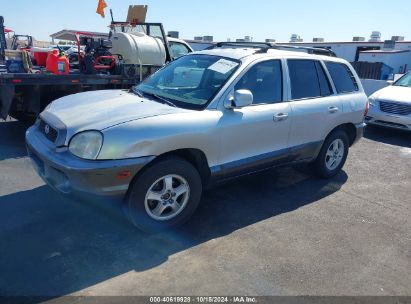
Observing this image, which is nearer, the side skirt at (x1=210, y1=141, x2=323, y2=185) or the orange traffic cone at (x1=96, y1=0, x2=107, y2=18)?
the side skirt at (x1=210, y1=141, x2=323, y2=185)

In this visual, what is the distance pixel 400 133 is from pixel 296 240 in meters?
6.74

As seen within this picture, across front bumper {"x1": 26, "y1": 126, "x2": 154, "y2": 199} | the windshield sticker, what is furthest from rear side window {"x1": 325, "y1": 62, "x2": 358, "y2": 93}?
front bumper {"x1": 26, "y1": 126, "x2": 154, "y2": 199}

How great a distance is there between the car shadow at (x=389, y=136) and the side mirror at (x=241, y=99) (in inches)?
217

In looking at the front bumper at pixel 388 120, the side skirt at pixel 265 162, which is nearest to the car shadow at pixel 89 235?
the side skirt at pixel 265 162

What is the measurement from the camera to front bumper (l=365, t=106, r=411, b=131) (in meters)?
8.16

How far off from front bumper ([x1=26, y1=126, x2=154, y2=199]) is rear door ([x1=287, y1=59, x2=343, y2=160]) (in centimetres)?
211

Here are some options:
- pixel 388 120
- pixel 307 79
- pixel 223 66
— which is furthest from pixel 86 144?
pixel 388 120

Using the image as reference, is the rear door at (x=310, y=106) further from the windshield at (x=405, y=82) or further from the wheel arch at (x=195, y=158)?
the windshield at (x=405, y=82)

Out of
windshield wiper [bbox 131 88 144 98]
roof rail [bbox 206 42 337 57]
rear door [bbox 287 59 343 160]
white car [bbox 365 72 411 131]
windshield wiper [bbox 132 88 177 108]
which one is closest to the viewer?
windshield wiper [bbox 132 88 177 108]

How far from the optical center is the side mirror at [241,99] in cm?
370

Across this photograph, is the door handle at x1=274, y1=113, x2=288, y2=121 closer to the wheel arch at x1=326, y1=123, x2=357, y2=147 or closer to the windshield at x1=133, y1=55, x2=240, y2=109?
the windshield at x1=133, y1=55, x2=240, y2=109

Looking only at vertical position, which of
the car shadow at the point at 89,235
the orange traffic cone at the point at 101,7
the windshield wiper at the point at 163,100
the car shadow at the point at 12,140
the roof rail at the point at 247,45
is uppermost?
the orange traffic cone at the point at 101,7

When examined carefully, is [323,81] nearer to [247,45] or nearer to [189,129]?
[247,45]

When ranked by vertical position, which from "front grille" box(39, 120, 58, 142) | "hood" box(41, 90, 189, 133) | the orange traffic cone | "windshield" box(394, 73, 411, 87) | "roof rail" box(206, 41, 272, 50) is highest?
the orange traffic cone
